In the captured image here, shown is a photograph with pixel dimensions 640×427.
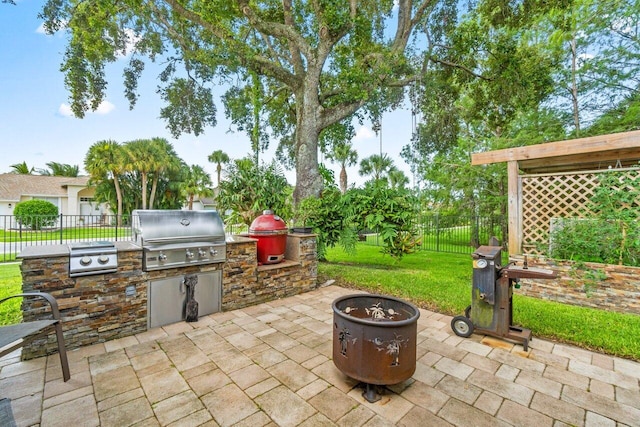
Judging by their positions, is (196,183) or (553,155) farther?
(196,183)

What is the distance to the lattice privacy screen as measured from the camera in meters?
5.13

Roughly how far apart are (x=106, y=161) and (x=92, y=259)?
24215 millimetres

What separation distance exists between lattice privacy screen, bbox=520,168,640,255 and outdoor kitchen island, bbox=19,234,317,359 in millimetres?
5271

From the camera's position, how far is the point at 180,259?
11.1 feet

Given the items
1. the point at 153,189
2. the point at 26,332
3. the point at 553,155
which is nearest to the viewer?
the point at 26,332

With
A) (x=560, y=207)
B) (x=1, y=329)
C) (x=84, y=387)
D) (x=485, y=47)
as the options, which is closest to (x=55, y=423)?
(x=84, y=387)

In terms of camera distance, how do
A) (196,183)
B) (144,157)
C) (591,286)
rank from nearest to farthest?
(591,286) < (144,157) < (196,183)

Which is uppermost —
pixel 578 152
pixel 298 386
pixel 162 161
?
pixel 162 161

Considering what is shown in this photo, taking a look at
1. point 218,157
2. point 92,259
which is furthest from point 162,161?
point 92,259

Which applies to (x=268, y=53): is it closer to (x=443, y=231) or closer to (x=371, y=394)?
(x=443, y=231)

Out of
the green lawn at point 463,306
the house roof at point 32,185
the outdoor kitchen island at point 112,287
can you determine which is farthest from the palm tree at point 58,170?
the outdoor kitchen island at point 112,287

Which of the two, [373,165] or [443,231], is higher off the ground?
[373,165]

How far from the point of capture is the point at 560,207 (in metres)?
5.36

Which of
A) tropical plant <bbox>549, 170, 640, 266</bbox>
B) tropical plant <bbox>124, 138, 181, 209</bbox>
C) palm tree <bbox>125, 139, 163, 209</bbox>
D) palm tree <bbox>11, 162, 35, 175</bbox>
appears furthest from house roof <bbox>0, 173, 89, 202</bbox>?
tropical plant <bbox>549, 170, 640, 266</bbox>
